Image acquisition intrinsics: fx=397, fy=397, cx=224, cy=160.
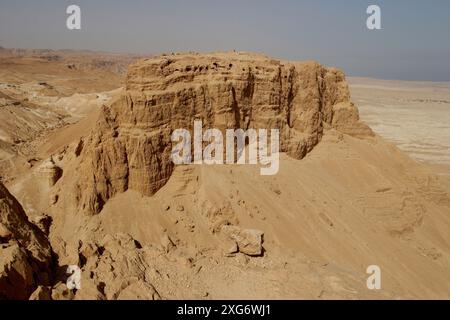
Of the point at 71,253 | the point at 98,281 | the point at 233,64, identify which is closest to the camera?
the point at 98,281

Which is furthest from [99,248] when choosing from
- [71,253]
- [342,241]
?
[342,241]

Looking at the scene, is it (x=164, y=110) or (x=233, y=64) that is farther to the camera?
(x=233, y=64)

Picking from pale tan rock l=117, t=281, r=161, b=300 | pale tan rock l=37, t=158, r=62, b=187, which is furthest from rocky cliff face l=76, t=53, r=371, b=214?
pale tan rock l=117, t=281, r=161, b=300

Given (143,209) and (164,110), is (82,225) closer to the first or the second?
(143,209)

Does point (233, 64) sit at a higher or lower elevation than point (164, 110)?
higher

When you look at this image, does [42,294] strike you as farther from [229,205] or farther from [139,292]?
[229,205]

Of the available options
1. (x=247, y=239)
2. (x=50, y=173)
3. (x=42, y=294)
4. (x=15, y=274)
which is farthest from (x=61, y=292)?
A: (x=50, y=173)

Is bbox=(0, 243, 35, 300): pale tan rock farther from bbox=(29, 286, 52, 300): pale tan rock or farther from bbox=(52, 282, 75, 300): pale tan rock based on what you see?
bbox=(52, 282, 75, 300): pale tan rock
